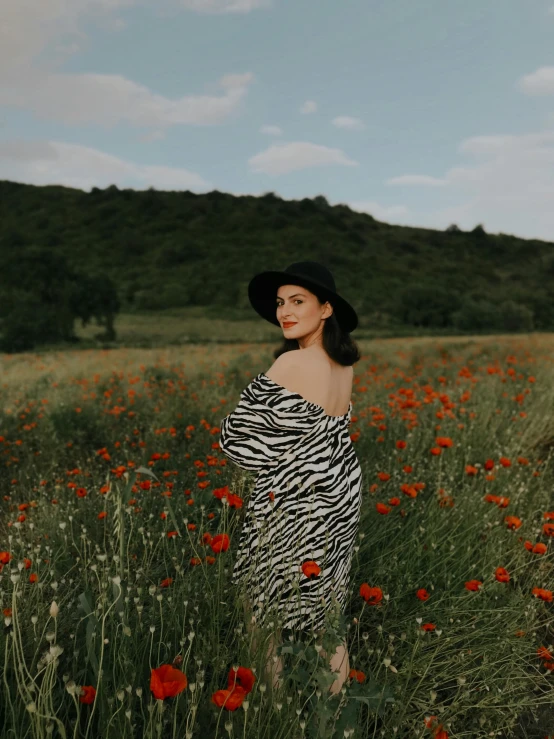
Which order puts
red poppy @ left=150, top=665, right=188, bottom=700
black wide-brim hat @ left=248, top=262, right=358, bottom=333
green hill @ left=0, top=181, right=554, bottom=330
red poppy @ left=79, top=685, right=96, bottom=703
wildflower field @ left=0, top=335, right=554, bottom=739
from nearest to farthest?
red poppy @ left=150, top=665, right=188, bottom=700
red poppy @ left=79, top=685, right=96, bottom=703
wildflower field @ left=0, top=335, right=554, bottom=739
black wide-brim hat @ left=248, top=262, right=358, bottom=333
green hill @ left=0, top=181, right=554, bottom=330

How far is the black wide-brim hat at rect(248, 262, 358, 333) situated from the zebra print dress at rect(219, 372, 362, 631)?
484 millimetres

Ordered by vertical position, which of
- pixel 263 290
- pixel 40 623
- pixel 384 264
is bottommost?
pixel 40 623

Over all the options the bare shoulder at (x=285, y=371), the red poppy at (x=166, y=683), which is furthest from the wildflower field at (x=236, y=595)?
the bare shoulder at (x=285, y=371)

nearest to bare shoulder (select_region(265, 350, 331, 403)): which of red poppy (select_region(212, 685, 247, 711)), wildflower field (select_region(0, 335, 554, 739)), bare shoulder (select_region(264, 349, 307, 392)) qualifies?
bare shoulder (select_region(264, 349, 307, 392))

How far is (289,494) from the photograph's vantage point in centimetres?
248

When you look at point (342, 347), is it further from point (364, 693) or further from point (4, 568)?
point (4, 568)

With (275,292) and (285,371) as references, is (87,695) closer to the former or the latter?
(285,371)

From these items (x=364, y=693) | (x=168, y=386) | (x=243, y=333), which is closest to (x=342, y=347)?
(x=364, y=693)

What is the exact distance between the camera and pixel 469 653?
2.46 metres

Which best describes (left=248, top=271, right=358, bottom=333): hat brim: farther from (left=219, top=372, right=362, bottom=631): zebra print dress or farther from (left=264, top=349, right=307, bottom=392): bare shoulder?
(left=219, top=372, right=362, bottom=631): zebra print dress

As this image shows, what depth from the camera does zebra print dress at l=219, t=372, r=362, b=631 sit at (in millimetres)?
2400

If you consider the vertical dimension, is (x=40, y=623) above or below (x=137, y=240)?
below

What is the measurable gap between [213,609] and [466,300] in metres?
45.1

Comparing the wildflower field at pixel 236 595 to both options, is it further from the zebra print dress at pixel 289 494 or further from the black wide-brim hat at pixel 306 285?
the black wide-brim hat at pixel 306 285
